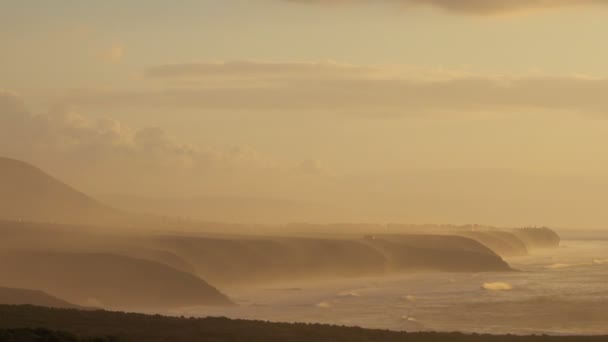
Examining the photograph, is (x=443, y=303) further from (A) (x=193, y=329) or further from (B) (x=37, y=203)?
(B) (x=37, y=203)

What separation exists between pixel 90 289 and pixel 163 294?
231 inches

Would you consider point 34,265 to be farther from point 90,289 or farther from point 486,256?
point 486,256

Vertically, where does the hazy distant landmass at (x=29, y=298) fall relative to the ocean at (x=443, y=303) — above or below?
below

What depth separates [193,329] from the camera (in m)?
41.0

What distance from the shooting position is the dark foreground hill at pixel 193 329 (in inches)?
1540

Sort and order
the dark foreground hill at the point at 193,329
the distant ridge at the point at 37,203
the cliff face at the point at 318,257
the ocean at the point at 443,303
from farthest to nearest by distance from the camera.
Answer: the distant ridge at the point at 37,203, the cliff face at the point at 318,257, the ocean at the point at 443,303, the dark foreground hill at the point at 193,329

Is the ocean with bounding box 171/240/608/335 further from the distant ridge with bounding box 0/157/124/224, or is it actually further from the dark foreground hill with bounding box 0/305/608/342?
the distant ridge with bounding box 0/157/124/224

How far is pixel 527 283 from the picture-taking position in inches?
3922

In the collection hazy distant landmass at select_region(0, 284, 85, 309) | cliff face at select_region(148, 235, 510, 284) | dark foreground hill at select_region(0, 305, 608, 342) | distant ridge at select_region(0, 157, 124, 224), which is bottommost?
dark foreground hill at select_region(0, 305, 608, 342)

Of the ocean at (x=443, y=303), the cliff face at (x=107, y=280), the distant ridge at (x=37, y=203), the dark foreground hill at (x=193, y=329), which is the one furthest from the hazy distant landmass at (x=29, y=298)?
the distant ridge at (x=37, y=203)

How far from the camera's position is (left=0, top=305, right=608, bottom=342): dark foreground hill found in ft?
128

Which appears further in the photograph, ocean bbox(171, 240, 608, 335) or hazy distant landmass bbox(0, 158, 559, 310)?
hazy distant landmass bbox(0, 158, 559, 310)

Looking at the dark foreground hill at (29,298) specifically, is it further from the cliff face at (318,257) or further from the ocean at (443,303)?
the cliff face at (318,257)

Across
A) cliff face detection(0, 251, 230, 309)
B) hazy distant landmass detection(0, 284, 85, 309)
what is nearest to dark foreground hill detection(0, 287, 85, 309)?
hazy distant landmass detection(0, 284, 85, 309)
